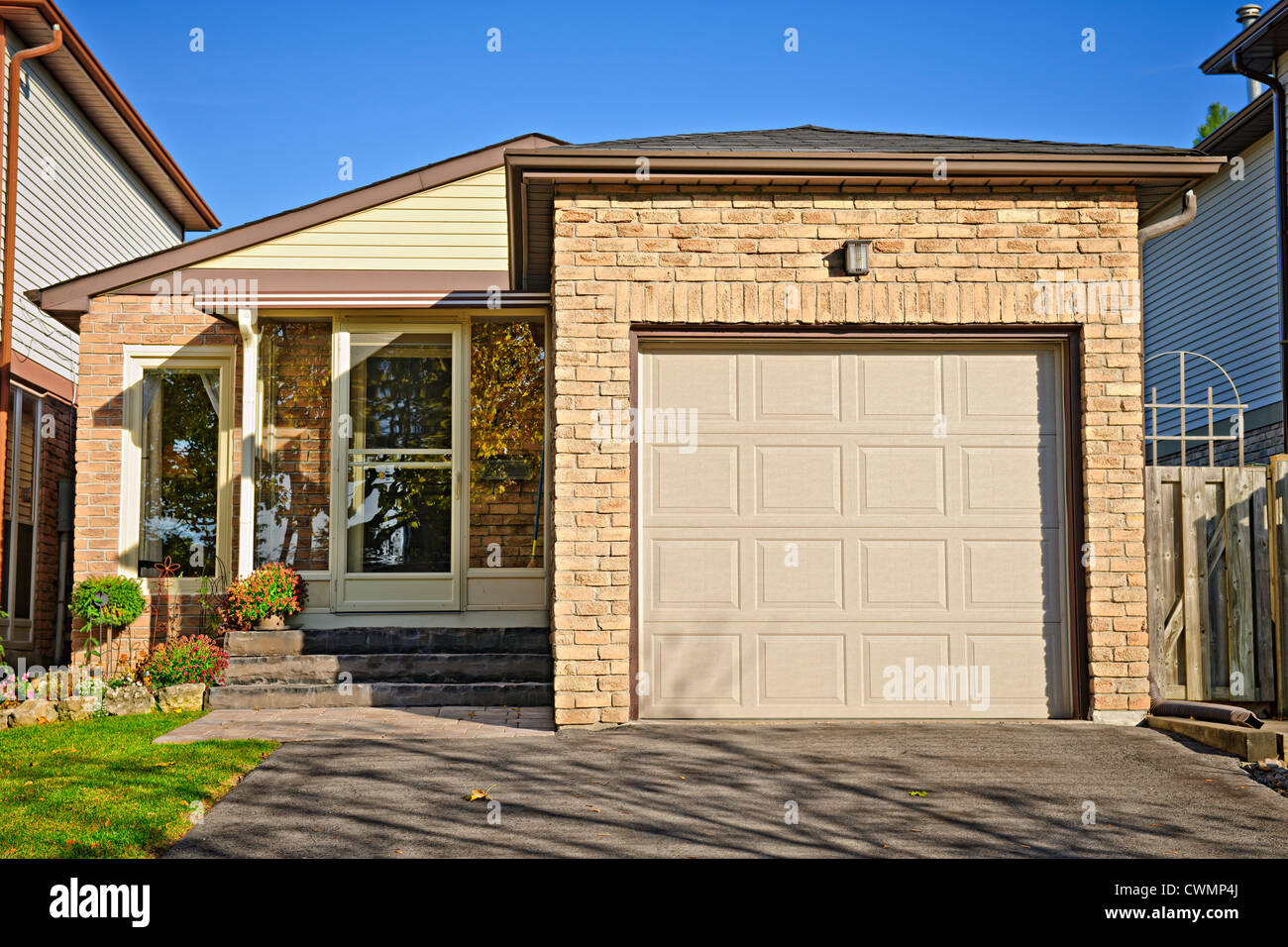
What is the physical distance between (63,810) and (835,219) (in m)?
5.57

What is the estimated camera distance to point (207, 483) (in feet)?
36.5

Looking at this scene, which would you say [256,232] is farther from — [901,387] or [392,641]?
[901,387]

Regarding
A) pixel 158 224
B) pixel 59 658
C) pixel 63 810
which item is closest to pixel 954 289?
pixel 63 810

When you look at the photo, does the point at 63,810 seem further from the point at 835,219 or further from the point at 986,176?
the point at 986,176

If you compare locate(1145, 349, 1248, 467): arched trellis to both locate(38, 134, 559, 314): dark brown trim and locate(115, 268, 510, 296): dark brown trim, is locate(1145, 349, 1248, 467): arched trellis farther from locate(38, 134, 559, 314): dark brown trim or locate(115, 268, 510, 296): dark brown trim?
locate(38, 134, 559, 314): dark brown trim

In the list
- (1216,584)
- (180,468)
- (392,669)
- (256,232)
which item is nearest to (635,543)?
(392,669)

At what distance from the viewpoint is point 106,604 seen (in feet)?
33.3

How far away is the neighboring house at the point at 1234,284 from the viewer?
45.3 feet

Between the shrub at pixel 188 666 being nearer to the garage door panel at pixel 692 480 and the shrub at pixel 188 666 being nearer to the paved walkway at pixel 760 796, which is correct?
the paved walkway at pixel 760 796

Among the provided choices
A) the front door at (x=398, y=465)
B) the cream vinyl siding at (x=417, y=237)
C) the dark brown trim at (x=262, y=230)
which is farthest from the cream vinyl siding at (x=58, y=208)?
the front door at (x=398, y=465)

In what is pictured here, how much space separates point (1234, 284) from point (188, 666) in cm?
1369

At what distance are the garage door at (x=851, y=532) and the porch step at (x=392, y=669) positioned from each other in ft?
6.22

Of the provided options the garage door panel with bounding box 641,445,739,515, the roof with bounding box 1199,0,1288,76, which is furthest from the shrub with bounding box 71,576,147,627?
the roof with bounding box 1199,0,1288,76

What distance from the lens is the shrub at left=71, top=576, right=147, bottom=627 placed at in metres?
10.1
